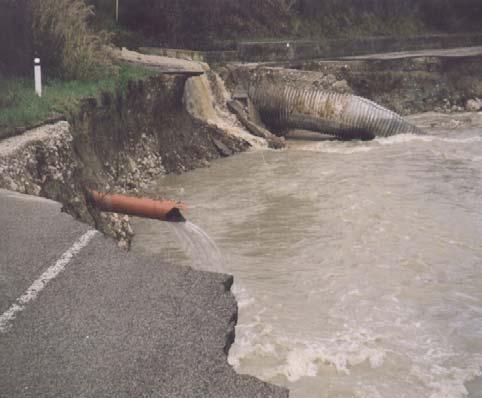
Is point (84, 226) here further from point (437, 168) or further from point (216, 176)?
point (437, 168)

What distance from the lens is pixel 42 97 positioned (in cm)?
853

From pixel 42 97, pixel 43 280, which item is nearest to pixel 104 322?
pixel 43 280

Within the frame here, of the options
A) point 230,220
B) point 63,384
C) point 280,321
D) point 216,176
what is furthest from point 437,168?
point 63,384

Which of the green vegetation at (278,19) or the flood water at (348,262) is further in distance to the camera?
the green vegetation at (278,19)

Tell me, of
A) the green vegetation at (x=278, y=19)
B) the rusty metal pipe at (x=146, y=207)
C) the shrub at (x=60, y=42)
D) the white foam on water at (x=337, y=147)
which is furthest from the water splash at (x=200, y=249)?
the green vegetation at (x=278, y=19)

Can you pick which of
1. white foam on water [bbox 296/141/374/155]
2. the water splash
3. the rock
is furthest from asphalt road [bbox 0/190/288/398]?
the rock

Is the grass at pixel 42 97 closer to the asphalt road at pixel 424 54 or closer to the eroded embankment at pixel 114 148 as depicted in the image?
the eroded embankment at pixel 114 148

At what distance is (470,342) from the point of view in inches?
199

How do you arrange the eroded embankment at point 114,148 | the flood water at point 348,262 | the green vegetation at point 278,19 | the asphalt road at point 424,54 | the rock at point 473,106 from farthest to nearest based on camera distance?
1. the asphalt road at point 424,54
2. the rock at point 473,106
3. the green vegetation at point 278,19
4. the eroded embankment at point 114,148
5. the flood water at point 348,262

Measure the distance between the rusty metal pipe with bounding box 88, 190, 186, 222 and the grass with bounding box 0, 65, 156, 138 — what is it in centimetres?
164

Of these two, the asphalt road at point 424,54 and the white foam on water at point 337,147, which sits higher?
the asphalt road at point 424,54

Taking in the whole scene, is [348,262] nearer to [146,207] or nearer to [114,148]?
[146,207]

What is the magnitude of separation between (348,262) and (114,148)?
4.79 meters

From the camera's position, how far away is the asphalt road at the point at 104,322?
3.10 metres
